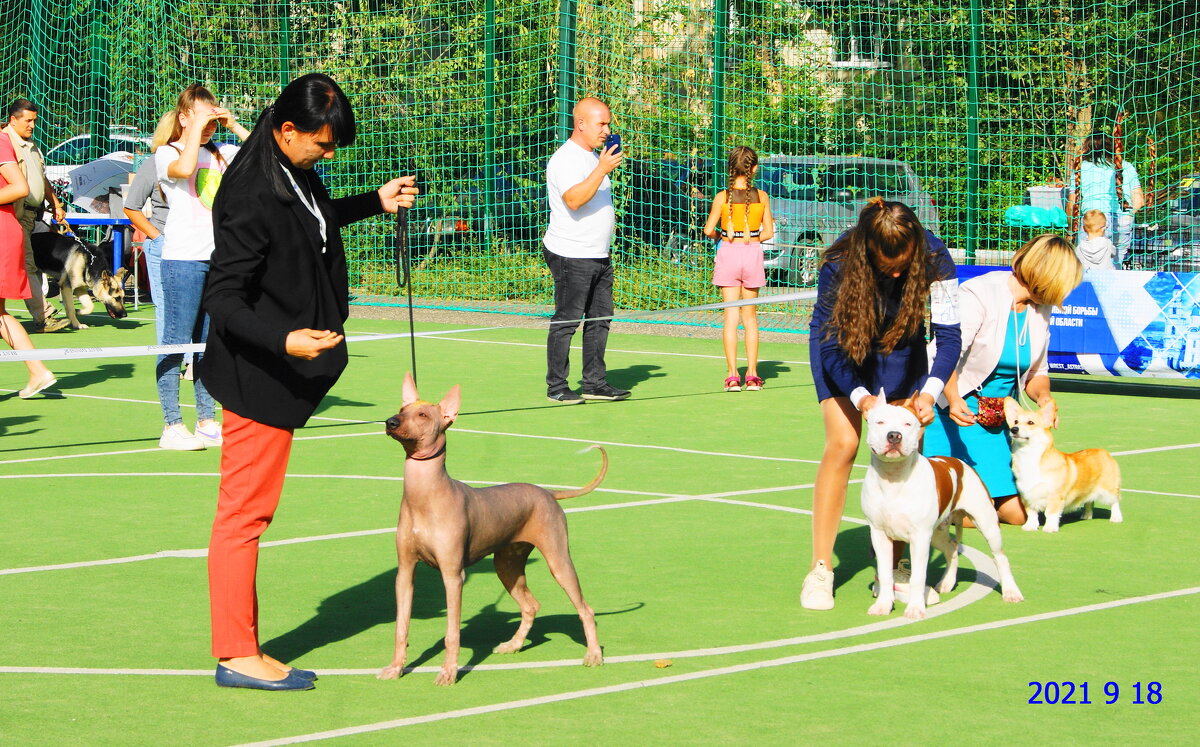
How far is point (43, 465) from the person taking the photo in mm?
9445

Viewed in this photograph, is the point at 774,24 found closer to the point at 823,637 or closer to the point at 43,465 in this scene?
the point at 43,465

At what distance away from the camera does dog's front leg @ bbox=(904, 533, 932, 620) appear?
5887mm

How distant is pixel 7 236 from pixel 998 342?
7804 mm

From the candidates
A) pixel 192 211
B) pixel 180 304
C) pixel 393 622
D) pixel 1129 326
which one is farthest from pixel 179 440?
pixel 1129 326

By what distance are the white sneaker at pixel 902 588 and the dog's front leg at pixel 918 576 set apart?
0.23 metres

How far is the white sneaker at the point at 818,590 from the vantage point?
6141mm

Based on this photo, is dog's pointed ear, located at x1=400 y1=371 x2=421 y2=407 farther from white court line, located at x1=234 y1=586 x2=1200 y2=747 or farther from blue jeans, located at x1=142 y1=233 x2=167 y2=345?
blue jeans, located at x1=142 y1=233 x2=167 y2=345

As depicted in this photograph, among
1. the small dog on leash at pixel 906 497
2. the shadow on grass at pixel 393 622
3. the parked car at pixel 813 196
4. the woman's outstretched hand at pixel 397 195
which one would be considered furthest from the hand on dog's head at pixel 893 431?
the parked car at pixel 813 196

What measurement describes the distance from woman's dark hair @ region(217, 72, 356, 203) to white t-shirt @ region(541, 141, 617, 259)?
7.23 m

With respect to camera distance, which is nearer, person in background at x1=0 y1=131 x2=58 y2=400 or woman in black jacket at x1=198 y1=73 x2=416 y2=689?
woman in black jacket at x1=198 y1=73 x2=416 y2=689

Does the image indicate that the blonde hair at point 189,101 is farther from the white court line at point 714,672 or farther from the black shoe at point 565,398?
the white court line at point 714,672

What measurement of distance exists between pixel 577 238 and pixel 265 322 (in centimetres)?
751
